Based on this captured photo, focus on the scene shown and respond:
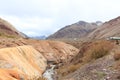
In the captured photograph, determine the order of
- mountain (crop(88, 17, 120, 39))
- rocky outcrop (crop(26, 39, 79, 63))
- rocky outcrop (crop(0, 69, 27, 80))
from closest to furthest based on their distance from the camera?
rocky outcrop (crop(0, 69, 27, 80)) < rocky outcrop (crop(26, 39, 79, 63)) < mountain (crop(88, 17, 120, 39))

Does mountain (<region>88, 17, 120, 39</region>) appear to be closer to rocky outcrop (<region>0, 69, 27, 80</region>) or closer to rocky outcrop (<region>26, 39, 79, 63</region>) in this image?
rocky outcrop (<region>26, 39, 79, 63</region>)

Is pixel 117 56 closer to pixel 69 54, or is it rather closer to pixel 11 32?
pixel 69 54

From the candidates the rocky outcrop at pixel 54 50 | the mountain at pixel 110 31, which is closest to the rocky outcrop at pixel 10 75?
the rocky outcrop at pixel 54 50

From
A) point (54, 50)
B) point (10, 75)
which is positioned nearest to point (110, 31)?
point (54, 50)

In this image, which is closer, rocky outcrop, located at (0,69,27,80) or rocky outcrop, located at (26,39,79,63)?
rocky outcrop, located at (0,69,27,80)

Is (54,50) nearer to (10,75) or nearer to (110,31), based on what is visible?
(110,31)

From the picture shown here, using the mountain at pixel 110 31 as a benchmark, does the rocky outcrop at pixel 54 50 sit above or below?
below

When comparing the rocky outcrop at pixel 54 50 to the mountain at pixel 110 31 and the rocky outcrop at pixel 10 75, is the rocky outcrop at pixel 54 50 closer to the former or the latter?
the mountain at pixel 110 31

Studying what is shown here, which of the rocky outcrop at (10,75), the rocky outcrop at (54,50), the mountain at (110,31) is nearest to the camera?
the rocky outcrop at (10,75)

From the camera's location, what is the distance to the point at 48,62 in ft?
221

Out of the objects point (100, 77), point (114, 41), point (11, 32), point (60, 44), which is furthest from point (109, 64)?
point (11, 32)

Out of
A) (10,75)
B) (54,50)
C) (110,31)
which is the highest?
(110,31)

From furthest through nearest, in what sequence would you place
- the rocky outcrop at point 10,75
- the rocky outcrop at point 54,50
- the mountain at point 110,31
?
the mountain at point 110,31 → the rocky outcrop at point 54,50 → the rocky outcrop at point 10,75

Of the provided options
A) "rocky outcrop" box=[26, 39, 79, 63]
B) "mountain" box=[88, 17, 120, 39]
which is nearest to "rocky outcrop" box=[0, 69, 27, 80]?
"rocky outcrop" box=[26, 39, 79, 63]
